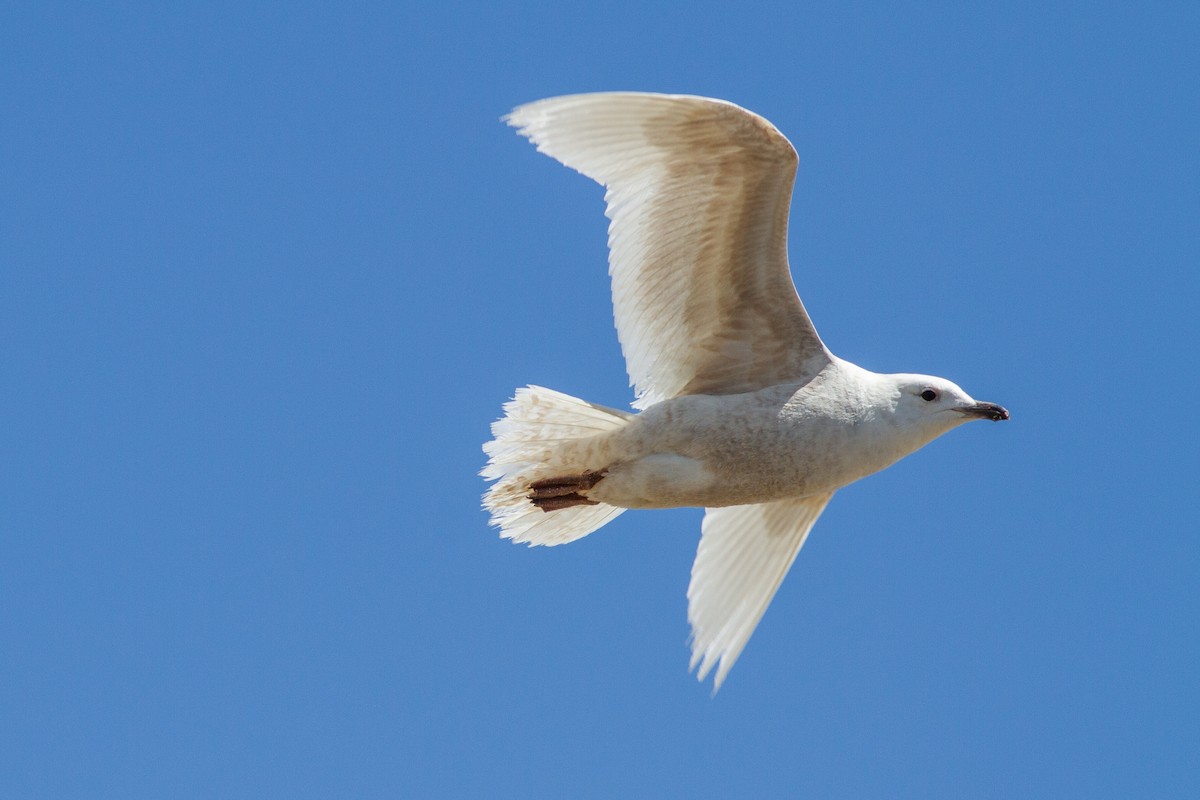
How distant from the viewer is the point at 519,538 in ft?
37.7

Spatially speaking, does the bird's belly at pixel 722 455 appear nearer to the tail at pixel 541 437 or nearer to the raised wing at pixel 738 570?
the tail at pixel 541 437

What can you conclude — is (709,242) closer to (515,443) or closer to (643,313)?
(643,313)

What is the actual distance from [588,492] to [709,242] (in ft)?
5.28

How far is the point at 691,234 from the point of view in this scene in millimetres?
10664

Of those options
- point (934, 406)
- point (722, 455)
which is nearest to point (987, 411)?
point (934, 406)

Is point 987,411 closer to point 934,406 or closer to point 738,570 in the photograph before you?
point 934,406

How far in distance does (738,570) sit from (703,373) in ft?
5.02

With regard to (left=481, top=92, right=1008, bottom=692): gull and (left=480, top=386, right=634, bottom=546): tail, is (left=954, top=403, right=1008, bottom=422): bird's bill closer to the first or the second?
(left=481, top=92, right=1008, bottom=692): gull

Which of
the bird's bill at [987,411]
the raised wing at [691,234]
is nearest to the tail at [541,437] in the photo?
the raised wing at [691,234]

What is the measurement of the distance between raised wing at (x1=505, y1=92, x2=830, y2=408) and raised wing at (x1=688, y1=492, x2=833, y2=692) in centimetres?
123

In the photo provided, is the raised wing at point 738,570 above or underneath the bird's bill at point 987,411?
underneath

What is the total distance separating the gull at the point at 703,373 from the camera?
10375 mm

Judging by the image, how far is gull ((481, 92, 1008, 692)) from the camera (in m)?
10.4

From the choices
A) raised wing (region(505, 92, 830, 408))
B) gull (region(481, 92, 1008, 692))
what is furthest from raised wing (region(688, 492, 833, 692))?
raised wing (region(505, 92, 830, 408))
